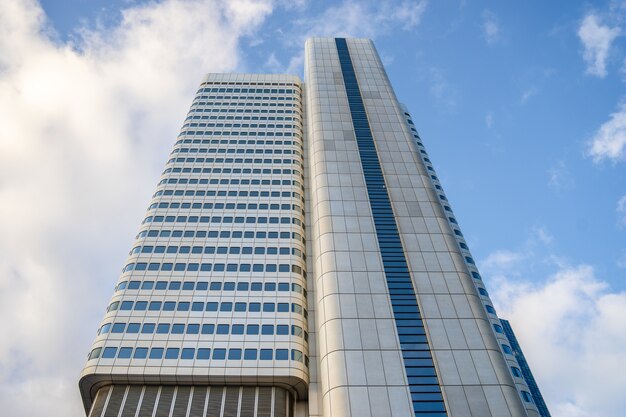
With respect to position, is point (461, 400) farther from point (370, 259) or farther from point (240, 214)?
point (240, 214)

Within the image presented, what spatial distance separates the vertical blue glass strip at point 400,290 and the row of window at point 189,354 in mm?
11752

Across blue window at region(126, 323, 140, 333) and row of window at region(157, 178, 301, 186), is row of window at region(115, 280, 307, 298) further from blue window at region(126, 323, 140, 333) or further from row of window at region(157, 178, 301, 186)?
row of window at region(157, 178, 301, 186)

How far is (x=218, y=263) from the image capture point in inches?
2422

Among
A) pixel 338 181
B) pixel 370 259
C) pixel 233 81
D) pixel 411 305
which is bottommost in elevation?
pixel 411 305

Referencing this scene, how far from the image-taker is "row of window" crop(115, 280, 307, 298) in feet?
190

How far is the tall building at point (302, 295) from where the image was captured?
4734cm

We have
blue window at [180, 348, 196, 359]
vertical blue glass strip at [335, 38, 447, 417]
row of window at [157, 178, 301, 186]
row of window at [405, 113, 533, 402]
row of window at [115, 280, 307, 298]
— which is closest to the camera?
vertical blue glass strip at [335, 38, 447, 417]

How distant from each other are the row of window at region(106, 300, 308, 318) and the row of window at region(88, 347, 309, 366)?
17.6 feet

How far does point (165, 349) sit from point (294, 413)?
15.0m

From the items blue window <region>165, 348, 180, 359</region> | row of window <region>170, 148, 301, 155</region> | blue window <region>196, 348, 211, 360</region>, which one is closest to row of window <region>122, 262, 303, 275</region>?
blue window <region>165, 348, 180, 359</region>

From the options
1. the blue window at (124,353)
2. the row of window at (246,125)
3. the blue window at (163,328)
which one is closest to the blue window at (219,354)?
the blue window at (163,328)

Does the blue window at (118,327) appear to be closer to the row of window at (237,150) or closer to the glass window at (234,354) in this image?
the glass window at (234,354)

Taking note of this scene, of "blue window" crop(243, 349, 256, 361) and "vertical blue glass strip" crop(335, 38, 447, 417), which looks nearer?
"vertical blue glass strip" crop(335, 38, 447, 417)

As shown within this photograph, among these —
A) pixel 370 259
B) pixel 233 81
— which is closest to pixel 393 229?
pixel 370 259
